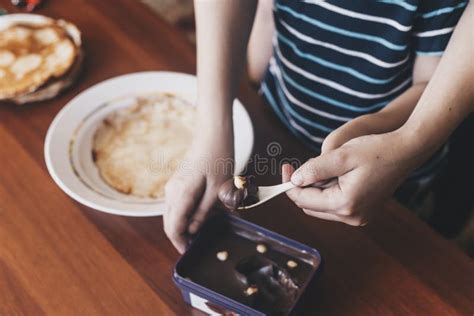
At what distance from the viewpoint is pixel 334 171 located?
75 cm

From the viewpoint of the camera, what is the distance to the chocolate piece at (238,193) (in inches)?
30.5

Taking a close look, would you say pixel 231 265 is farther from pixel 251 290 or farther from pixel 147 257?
pixel 147 257

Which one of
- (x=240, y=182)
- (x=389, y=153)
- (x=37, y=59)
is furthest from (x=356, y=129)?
(x=37, y=59)

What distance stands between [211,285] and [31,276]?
0.31 meters

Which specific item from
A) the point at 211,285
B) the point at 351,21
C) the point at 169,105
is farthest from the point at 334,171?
the point at 169,105

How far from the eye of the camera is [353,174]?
757 mm

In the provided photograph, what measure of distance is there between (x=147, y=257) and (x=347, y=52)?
534 mm

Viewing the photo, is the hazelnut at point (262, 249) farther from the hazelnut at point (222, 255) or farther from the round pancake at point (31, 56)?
the round pancake at point (31, 56)

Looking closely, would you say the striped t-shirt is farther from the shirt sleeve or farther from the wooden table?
the wooden table

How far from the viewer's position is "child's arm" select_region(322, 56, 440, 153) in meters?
0.80

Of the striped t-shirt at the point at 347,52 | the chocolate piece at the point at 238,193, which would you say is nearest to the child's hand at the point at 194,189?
the chocolate piece at the point at 238,193

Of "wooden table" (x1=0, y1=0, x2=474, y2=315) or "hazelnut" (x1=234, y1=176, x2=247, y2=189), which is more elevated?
"hazelnut" (x1=234, y1=176, x2=247, y2=189)

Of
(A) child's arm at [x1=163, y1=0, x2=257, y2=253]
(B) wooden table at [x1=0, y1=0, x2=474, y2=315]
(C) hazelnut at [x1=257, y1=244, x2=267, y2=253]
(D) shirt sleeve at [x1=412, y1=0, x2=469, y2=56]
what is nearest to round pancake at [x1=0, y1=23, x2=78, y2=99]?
(B) wooden table at [x1=0, y1=0, x2=474, y2=315]

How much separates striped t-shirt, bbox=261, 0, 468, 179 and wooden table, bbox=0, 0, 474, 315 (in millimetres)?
146
